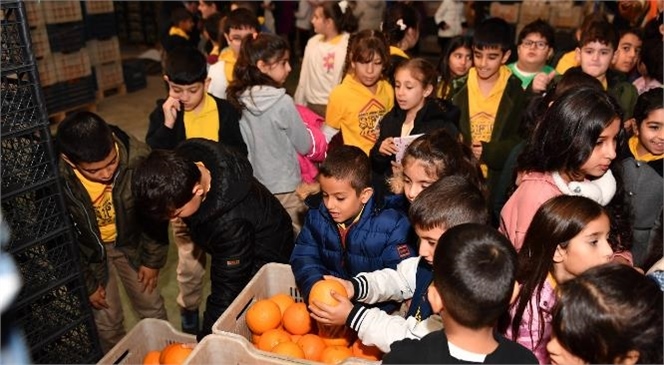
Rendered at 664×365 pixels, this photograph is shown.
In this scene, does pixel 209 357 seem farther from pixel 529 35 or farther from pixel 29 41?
pixel 529 35

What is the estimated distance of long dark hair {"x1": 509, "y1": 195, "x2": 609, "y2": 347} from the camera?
1752mm

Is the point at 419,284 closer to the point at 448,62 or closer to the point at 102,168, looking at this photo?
the point at 102,168

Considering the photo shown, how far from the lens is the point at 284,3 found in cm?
1029

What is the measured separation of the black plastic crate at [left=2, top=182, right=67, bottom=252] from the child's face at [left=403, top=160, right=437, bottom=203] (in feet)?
4.42

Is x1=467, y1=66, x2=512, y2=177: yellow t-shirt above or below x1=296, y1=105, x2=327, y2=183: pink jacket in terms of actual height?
above

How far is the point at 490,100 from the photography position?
3381mm

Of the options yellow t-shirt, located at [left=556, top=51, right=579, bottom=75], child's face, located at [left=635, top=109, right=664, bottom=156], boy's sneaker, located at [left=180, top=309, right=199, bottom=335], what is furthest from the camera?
yellow t-shirt, located at [left=556, top=51, right=579, bottom=75]

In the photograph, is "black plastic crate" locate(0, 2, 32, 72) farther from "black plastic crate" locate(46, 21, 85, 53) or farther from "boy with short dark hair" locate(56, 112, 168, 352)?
"black plastic crate" locate(46, 21, 85, 53)

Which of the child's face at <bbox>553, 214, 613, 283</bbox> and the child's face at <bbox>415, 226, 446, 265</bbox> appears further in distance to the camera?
the child's face at <bbox>415, 226, 446, 265</bbox>

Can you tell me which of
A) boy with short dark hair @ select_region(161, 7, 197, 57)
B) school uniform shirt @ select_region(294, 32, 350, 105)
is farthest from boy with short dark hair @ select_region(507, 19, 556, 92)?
boy with short dark hair @ select_region(161, 7, 197, 57)

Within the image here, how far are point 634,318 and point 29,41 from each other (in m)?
2.04

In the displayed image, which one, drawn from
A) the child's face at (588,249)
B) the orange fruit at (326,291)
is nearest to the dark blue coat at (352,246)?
the orange fruit at (326,291)

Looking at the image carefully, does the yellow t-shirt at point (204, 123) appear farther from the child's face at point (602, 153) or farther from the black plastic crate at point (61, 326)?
the child's face at point (602, 153)

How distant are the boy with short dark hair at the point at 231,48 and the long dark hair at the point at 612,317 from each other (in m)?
3.00
